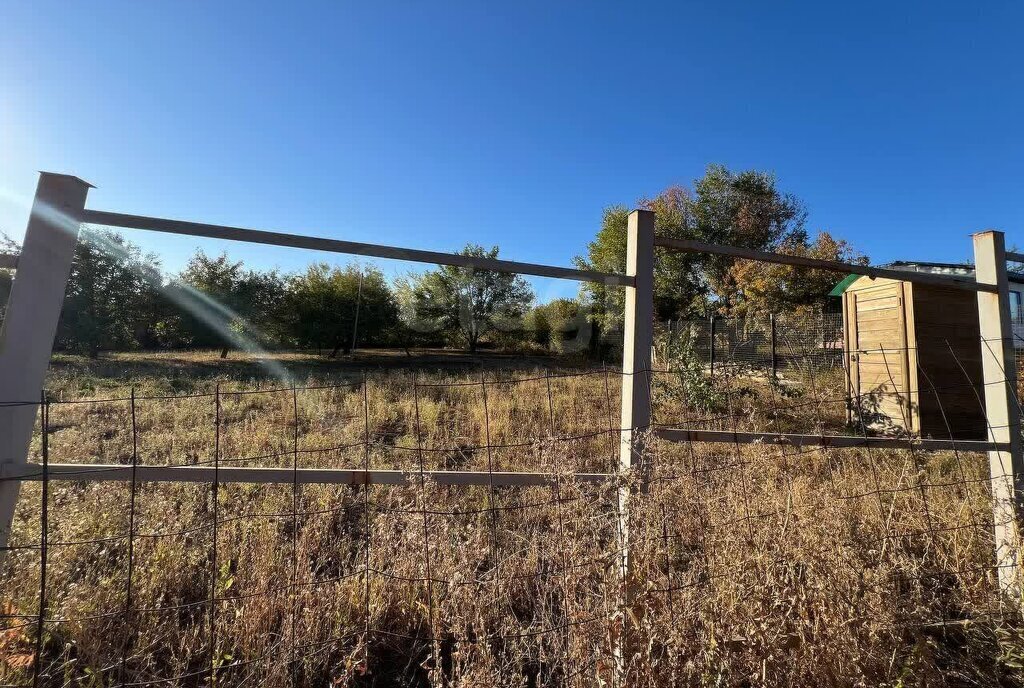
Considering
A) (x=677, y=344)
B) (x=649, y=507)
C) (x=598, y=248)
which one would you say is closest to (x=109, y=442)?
(x=649, y=507)

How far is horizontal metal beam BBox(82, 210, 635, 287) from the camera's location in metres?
1.41

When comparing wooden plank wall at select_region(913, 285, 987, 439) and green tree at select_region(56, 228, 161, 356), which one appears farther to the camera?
green tree at select_region(56, 228, 161, 356)

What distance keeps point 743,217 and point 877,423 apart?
16581 mm

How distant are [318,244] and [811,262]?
84.7 inches

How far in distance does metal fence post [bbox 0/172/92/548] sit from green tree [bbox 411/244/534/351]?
995cm

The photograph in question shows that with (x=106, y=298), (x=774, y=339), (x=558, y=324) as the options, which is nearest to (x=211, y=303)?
(x=106, y=298)

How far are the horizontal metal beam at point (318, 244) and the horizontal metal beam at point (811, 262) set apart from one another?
33 centimetres

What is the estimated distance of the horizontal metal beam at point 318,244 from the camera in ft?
4.64

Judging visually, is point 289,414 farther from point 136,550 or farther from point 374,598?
point 374,598

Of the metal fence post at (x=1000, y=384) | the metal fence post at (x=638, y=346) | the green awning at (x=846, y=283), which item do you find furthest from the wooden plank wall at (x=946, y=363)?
the metal fence post at (x=638, y=346)

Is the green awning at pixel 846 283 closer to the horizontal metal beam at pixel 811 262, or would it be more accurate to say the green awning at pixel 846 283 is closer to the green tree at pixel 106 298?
the horizontal metal beam at pixel 811 262

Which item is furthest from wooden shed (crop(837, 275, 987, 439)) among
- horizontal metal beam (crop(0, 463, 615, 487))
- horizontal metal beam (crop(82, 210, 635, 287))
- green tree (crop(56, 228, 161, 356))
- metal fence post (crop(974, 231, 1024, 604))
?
green tree (crop(56, 228, 161, 356))

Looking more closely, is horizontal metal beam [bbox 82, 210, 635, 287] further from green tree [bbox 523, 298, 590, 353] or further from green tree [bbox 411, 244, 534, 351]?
green tree [bbox 523, 298, 590, 353]

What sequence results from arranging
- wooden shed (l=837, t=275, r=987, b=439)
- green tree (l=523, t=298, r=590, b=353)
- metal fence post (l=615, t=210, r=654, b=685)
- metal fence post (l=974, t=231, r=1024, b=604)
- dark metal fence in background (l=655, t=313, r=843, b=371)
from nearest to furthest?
metal fence post (l=615, t=210, r=654, b=685) < metal fence post (l=974, t=231, r=1024, b=604) < wooden shed (l=837, t=275, r=987, b=439) < dark metal fence in background (l=655, t=313, r=843, b=371) < green tree (l=523, t=298, r=590, b=353)
